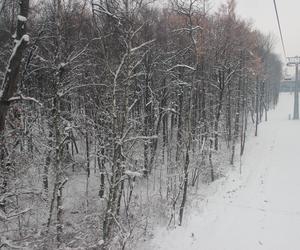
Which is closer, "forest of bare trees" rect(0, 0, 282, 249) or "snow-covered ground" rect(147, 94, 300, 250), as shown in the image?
"forest of bare trees" rect(0, 0, 282, 249)

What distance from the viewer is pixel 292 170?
22.5 metres

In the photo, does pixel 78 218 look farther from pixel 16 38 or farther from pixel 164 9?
pixel 164 9

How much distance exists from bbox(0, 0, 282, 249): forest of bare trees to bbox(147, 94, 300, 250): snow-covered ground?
1054mm

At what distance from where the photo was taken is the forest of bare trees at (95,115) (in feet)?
36.5

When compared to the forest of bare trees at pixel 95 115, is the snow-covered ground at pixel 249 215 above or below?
below

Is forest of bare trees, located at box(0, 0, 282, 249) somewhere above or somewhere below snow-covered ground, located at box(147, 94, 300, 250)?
above

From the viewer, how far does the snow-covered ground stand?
13531mm

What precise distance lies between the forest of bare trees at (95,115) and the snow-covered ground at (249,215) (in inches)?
41.5

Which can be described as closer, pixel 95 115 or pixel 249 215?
pixel 249 215

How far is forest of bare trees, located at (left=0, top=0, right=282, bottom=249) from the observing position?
36.5 ft

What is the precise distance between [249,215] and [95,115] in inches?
334

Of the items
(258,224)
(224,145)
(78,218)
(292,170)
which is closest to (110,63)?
(78,218)

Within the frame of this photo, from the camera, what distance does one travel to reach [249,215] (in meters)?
15.8

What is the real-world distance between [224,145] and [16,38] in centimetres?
2266
